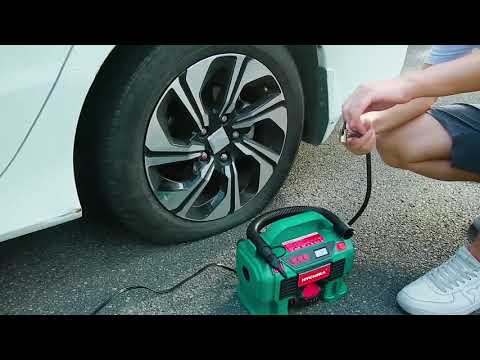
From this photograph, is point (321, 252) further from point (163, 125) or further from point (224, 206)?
point (163, 125)

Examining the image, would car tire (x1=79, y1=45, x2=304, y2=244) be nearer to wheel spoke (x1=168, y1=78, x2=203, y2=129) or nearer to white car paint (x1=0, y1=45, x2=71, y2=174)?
wheel spoke (x1=168, y1=78, x2=203, y2=129)

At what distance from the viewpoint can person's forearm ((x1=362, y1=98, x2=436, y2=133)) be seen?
5.29ft

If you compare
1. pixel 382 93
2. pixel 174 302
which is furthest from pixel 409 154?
pixel 174 302

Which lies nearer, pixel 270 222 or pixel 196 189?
pixel 270 222

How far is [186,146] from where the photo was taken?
5.34 feet

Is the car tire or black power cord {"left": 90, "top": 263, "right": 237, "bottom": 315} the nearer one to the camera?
the car tire

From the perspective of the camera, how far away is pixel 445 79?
4.53ft

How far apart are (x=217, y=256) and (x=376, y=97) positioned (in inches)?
29.4

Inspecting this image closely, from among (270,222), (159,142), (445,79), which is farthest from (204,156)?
(445,79)

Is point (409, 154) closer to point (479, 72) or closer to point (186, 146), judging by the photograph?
point (479, 72)

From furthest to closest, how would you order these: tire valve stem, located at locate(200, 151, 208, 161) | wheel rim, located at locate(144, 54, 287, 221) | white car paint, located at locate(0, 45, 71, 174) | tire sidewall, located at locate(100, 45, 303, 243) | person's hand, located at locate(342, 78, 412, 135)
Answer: tire valve stem, located at locate(200, 151, 208, 161) → wheel rim, located at locate(144, 54, 287, 221) → tire sidewall, located at locate(100, 45, 303, 243) → person's hand, located at locate(342, 78, 412, 135) → white car paint, located at locate(0, 45, 71, 174)

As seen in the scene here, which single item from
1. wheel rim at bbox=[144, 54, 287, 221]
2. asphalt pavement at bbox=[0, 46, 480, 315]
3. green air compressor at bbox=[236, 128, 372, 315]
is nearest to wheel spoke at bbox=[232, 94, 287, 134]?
→ wheel rim at bbox=[144, 54, 287, 221]

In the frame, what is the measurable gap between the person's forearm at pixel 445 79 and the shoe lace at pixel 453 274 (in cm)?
53

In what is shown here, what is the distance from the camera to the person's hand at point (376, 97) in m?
1.35
